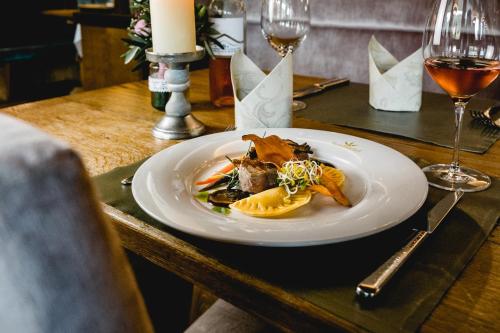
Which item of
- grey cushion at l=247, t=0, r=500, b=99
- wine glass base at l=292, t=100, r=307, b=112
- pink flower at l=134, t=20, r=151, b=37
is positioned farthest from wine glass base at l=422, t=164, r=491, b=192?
grey cushion at l=247, t=0, r=500, b=99

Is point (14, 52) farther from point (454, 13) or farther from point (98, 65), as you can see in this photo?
point (454, 13)

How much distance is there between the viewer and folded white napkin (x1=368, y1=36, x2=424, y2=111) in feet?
3.86

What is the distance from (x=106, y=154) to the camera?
96 centimetres

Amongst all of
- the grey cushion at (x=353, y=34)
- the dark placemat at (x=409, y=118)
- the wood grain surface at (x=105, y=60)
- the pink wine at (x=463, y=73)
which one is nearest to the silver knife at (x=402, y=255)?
the pink wine at (x=463, y=73)

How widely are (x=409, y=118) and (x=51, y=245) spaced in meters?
1.07

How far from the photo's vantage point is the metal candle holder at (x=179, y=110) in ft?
3.49

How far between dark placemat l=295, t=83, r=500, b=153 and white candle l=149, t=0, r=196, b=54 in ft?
1.18

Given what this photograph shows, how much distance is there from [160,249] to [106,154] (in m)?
0.40

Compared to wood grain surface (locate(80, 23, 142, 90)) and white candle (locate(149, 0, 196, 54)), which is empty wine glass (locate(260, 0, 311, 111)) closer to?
white candle (locate(149, 0, 196, 54))

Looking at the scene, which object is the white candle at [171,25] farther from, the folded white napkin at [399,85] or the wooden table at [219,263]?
the folded white napkin at [399,85]

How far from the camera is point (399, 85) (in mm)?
1212

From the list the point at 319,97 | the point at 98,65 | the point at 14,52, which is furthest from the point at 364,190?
the point at 14,52

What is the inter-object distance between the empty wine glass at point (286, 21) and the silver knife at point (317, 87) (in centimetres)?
9

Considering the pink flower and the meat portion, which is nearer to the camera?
the meat portion
